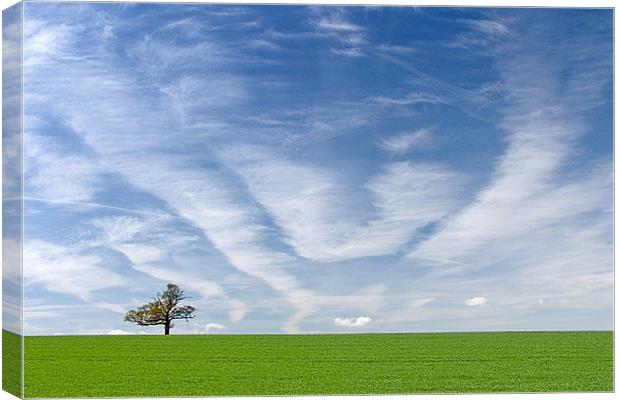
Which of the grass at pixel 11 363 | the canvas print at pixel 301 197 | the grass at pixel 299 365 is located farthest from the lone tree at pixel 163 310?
the grass at pixel 11 363

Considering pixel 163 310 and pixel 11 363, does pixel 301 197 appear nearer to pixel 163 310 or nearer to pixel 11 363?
pixel 163 310

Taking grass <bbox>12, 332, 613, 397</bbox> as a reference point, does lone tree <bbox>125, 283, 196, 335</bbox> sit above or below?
above

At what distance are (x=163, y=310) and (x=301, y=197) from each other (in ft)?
5.73

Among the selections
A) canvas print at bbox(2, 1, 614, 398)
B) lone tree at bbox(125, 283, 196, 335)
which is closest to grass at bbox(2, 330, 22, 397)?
canvas print at bbox(2, 1, 614, 398)

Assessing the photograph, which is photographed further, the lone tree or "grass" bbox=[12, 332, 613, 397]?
"grass" bbox=[12, 332, 613, 397]

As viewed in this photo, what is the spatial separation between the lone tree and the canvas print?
2 centimetres

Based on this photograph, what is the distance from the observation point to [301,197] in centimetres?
1012

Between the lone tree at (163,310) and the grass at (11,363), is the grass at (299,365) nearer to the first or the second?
the grass at (11,363)

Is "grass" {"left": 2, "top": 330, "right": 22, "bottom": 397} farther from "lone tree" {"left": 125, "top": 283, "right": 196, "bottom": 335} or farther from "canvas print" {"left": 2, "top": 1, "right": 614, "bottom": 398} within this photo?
"lone tree" {"left": 125, "top": 283, "right": 196, "bottom": 335}

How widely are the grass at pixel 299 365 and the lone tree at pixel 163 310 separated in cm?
22

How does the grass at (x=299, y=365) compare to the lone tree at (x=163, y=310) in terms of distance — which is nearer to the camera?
the lone tree at (x=163, y=310)

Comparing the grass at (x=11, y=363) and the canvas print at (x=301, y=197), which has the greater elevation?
the canvas print at (x=301, y=197)

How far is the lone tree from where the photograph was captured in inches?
389

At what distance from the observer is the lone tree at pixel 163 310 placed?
32.4 ft
